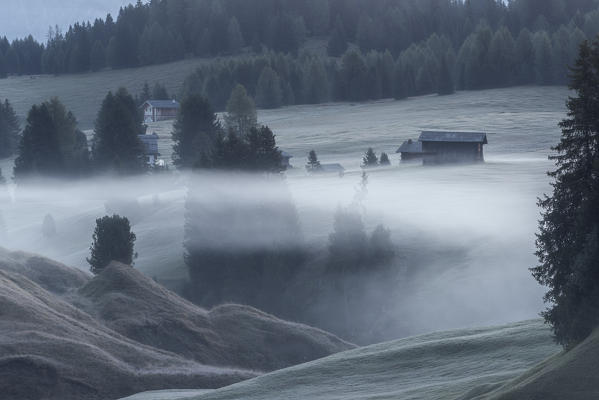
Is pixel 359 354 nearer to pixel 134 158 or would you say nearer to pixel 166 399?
pixel 166 399

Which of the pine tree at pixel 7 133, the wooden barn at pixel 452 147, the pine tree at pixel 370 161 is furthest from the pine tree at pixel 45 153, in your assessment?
the wooden barn at pixel 452 147

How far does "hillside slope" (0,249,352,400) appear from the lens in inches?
1168

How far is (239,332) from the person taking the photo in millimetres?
39250

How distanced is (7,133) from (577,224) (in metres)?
115

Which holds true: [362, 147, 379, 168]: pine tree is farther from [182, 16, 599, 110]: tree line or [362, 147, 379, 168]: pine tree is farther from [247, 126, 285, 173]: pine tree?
[182, 16, 599, 110]: tree line

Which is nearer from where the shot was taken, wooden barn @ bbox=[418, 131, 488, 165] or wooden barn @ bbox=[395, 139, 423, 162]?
wooden barn @ bbox=[418, 131, 488, 165]

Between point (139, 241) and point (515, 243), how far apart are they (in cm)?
2717

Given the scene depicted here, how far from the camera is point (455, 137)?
86562 mm

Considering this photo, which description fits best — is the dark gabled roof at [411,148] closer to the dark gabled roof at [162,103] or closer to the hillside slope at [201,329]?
the hillside slope at [201,329]

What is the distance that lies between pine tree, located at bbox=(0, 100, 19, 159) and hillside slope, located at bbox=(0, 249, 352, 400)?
83431 mm

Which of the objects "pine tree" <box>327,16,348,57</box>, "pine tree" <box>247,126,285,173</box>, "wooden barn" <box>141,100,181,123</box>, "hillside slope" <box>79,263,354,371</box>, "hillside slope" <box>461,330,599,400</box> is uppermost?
"pine tree" <box>327,16,348,57</box>

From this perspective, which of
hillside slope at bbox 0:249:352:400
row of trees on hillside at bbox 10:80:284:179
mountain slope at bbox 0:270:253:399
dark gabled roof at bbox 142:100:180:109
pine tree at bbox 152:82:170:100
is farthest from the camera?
pine tree at bbox 152:82:170:100

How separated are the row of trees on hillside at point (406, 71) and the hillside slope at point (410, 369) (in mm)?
115736

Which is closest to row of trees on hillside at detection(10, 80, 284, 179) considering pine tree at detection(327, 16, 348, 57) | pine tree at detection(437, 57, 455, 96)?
pine tree at detection(437, 57, 455, 96)
